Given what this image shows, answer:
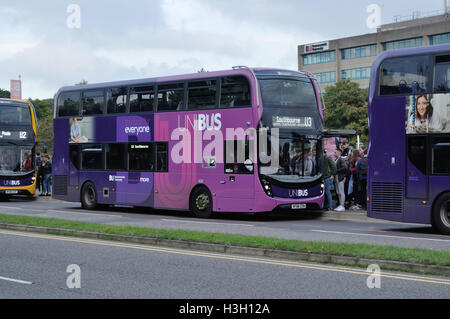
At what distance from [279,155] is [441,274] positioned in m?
9.44

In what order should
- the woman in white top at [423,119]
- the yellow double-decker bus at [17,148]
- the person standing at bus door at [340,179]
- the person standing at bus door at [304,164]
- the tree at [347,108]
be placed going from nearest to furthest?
the woman in white top at [423,119], the person standing at bus door at [304,164], the person standing at bus door at [340,179], the yellow double-decker bus at [17,148], the tree at [347,108]

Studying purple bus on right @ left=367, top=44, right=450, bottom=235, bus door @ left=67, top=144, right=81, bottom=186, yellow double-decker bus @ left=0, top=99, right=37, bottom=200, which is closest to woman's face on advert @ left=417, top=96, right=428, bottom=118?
purple bus on right @ left=367, top=44, right=450, bottom=235

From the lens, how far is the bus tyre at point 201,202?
19.5 metres

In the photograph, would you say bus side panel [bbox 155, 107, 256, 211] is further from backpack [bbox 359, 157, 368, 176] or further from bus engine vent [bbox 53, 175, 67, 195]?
bus engine vent [bbox 53, 175, 67, 195]

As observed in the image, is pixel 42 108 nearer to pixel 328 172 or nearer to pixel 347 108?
pixel 347 108

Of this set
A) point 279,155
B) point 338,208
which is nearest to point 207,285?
point 279,155

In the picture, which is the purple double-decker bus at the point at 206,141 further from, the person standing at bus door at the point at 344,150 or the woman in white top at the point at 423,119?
the woman in white top at the point at 423,119

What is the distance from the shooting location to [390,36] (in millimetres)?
87938

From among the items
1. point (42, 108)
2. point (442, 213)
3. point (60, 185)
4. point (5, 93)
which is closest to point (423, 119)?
point (442, 213)

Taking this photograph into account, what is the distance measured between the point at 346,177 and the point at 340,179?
0.51 m

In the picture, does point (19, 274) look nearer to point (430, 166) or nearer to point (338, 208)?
point (430, 166)

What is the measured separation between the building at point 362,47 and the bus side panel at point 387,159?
68.6 metres

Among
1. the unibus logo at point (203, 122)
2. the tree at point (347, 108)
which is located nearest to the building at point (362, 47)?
the tree at point (347, 108)
